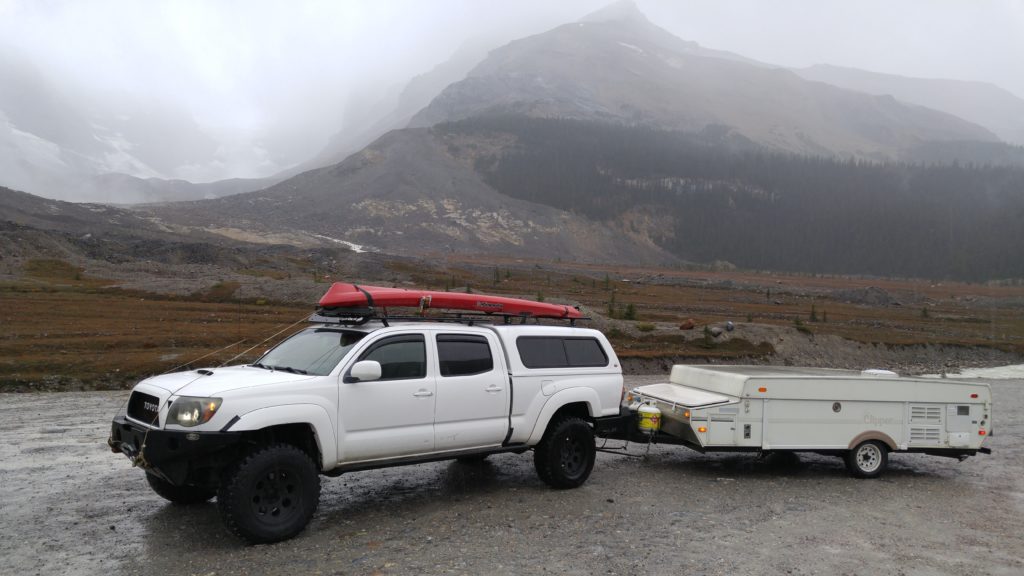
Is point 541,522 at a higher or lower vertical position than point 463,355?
lower

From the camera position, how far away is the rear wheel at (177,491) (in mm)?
8273

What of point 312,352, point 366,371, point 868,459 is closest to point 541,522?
point 366,371

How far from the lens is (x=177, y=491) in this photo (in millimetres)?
8320

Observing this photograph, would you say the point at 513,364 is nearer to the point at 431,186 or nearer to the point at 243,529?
the point at 243,529

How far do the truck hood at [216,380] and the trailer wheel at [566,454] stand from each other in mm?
3682

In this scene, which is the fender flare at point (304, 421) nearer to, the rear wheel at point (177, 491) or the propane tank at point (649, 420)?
the rear wheel at point (177, 491)

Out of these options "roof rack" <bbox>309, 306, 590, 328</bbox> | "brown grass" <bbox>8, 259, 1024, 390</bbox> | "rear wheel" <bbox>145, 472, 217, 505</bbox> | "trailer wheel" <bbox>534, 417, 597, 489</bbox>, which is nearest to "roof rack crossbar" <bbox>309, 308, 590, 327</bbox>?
"roof rack" <bbox>309, 306, 590, 328</bbox>

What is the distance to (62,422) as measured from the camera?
14.3 m

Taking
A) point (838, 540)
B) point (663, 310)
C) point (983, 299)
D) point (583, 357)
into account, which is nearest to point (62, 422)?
point (583, 357)

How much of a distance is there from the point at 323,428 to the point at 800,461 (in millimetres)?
9414

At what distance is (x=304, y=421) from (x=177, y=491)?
8.19 ft

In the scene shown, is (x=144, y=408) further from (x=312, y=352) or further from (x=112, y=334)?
(x=112, y=334)

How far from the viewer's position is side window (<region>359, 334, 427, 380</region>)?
8078 millimetres

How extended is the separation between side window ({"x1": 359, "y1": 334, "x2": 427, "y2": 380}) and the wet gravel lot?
5.90ft
